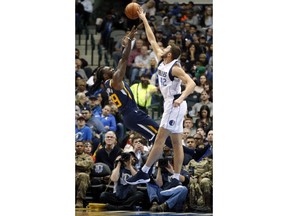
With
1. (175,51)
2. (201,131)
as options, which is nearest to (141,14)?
(175,51)

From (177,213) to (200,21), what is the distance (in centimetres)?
310

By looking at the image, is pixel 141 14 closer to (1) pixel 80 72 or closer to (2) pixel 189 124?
(1) pixel 80 72

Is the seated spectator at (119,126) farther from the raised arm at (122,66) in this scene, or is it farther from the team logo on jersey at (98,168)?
the team logo on jersey at (98,168)

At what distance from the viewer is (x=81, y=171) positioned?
51.8ft

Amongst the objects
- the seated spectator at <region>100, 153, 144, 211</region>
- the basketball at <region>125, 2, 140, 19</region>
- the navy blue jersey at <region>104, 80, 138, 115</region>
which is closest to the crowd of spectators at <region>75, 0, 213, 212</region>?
the seated spectator at <region>100, 153, 144, 211</region>

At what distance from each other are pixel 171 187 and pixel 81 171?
56.6 inches

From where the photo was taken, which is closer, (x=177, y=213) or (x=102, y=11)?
(x=177, y=213)

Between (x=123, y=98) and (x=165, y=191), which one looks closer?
(x=165, y=191)

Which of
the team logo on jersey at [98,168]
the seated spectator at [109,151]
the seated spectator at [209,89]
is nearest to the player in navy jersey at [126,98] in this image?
the seated spectator at [109,151]

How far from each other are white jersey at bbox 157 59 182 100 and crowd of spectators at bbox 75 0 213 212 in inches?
7.2

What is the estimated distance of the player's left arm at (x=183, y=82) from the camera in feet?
50.4
